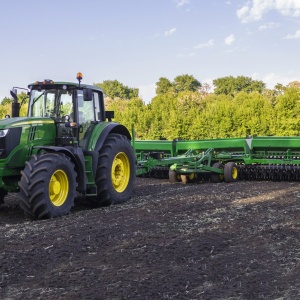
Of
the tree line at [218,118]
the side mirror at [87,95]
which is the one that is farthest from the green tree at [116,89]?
the side mirror at [87,95]

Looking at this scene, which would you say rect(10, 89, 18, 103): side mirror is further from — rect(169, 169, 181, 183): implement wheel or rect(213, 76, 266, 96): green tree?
rect(213, 76, 266, 96): green tree

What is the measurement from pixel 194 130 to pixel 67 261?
2896 cm

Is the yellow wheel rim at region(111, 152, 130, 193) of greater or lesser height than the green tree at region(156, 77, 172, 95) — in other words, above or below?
below

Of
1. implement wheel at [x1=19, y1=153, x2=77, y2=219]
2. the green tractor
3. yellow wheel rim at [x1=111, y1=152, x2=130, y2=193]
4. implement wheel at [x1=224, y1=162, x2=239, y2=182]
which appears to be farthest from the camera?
implement wheel at [x1=224, y1=162, x2=239, y2=182]

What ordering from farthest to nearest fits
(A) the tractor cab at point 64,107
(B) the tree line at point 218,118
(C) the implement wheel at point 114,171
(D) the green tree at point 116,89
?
(D) the green tree at point 116,89
(B) the tree line at point 218,118
(C) the implement wheel at point 114,171
(A) the tractor cab at point 64,107

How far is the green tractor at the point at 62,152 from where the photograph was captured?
24.3 feet

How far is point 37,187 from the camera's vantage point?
7.26m

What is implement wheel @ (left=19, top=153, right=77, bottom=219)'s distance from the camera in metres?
7.27

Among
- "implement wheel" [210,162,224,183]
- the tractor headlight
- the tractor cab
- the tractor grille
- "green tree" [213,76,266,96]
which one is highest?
"green tree" [213,76,266,96]

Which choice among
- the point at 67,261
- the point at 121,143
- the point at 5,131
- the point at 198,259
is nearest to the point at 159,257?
the point at 198,259

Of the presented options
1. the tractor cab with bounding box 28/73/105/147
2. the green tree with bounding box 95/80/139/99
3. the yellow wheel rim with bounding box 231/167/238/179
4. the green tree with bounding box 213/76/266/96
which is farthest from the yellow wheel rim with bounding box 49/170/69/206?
the green tree with bounding box 95/80/139/99

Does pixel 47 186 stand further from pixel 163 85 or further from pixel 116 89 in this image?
pixel 116 89

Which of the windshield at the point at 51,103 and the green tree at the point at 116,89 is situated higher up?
the green tree at the point at 116,89

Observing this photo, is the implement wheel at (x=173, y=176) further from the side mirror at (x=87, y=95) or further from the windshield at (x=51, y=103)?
the side mirror at (x=87, y=95)
